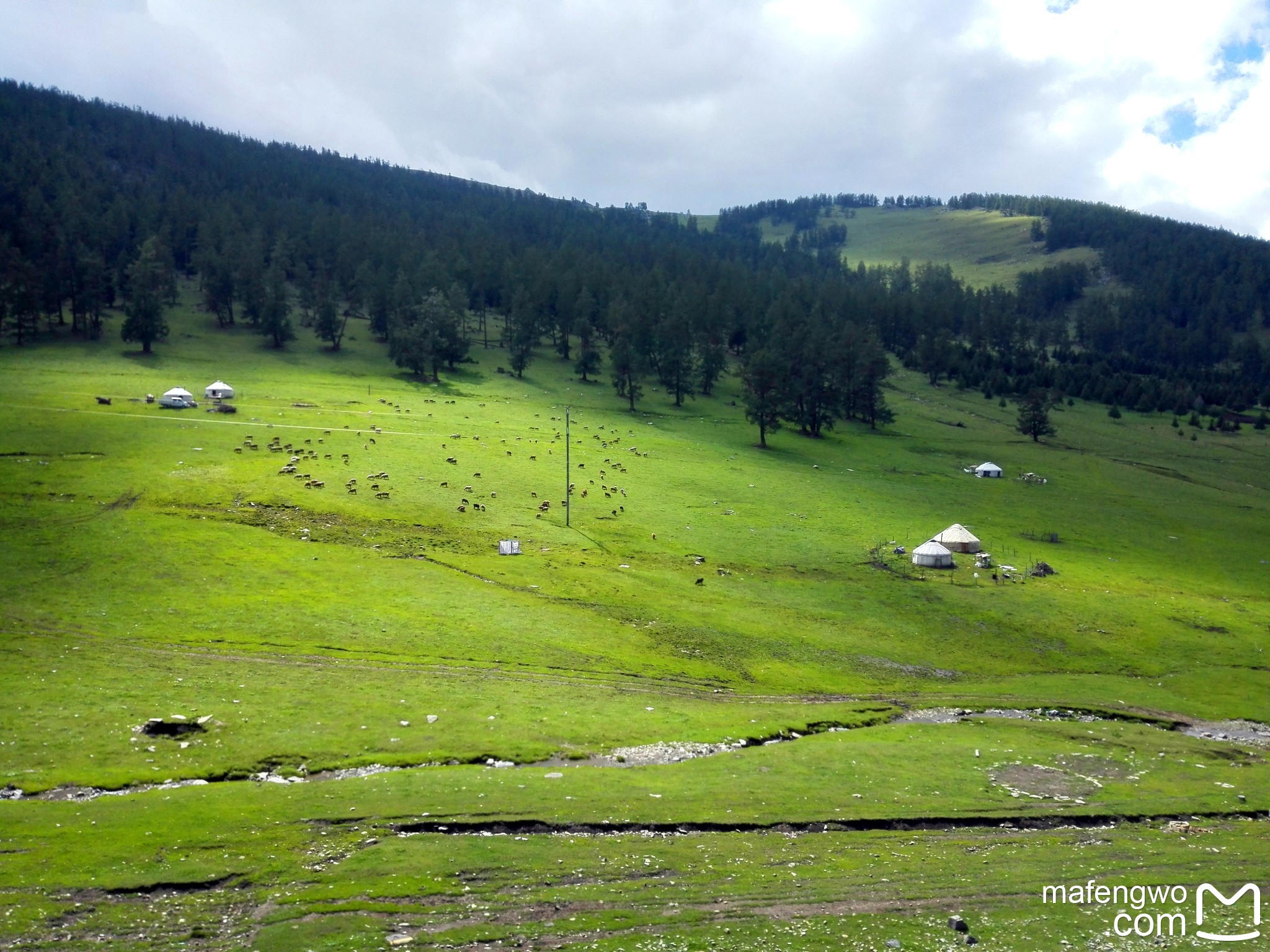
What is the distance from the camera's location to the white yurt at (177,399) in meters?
102

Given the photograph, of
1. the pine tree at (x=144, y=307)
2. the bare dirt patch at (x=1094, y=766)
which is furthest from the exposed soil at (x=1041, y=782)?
the pine tree at (x=144, y=307)

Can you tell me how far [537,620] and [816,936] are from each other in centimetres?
3681

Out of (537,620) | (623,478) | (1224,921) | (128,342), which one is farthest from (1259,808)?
(128,342)

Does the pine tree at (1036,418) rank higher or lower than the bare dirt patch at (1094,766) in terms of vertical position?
higher

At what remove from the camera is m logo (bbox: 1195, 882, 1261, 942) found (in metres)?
25.0

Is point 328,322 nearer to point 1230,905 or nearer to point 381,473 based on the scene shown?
point 381,473

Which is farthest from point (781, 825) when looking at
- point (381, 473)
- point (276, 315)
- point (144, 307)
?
point (276, 315)

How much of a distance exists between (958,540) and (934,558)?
6.18 metres

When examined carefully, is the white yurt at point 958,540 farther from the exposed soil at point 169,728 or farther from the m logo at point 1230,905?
the exposed soil at point 169,728

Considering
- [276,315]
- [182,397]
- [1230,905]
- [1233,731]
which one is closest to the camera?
[1230,905]

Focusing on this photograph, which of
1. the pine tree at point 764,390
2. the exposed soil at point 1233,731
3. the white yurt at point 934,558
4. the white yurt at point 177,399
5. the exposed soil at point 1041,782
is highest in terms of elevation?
the pine tree at point 764,390

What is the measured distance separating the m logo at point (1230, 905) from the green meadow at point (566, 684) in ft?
3.38

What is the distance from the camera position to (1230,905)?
27.0 m

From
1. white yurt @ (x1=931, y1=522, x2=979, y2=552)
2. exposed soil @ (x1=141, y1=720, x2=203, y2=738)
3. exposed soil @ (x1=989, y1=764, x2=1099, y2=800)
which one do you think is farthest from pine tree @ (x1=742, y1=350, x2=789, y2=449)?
exposed soil @ (x1=141, y1=720, x2=203, y2=738)
